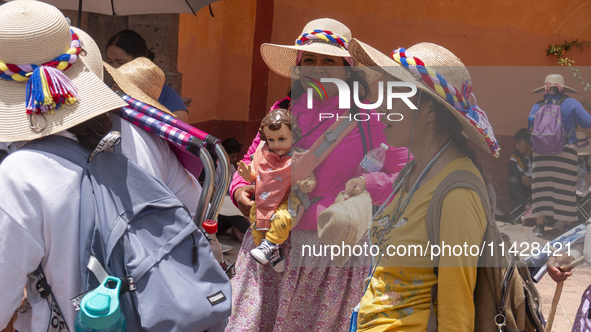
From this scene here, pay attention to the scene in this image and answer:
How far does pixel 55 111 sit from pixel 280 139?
1.30 metres

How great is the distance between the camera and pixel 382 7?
7633 millimetres

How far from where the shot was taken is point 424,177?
182 cm

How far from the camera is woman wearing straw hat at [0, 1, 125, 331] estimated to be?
1.49 m

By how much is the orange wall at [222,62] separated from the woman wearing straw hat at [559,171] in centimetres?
550

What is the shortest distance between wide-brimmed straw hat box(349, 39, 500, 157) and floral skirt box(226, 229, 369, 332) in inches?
41.3

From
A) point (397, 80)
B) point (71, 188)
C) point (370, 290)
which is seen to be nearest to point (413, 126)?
point (397, 80)

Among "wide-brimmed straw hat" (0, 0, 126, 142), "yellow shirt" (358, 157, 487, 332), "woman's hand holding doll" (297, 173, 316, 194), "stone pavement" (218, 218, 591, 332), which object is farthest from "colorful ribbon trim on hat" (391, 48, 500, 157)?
"stone pavement" (218, 218, 591, 332)

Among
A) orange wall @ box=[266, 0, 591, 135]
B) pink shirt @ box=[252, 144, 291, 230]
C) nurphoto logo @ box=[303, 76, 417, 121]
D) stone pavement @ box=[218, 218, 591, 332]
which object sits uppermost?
orange wall @ box=[266, 0, 591, 135]

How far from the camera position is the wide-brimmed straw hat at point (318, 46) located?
2746mm

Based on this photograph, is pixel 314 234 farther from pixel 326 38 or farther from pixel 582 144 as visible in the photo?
pixel 582 144

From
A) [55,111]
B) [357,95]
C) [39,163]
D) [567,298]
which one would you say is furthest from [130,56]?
[567,298]

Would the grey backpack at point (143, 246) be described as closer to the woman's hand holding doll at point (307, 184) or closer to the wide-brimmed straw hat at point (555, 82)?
the woman's hand holding doll at point (307, 184)

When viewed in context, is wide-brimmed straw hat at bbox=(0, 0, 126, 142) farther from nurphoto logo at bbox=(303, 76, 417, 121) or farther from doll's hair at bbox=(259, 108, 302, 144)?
doll's hair at bbox=(259, 108, 302, 144)

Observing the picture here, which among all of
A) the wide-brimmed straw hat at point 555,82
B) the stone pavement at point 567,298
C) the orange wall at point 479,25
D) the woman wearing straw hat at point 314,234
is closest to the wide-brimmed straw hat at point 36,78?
the woman wearing straw hat at point 314,234
